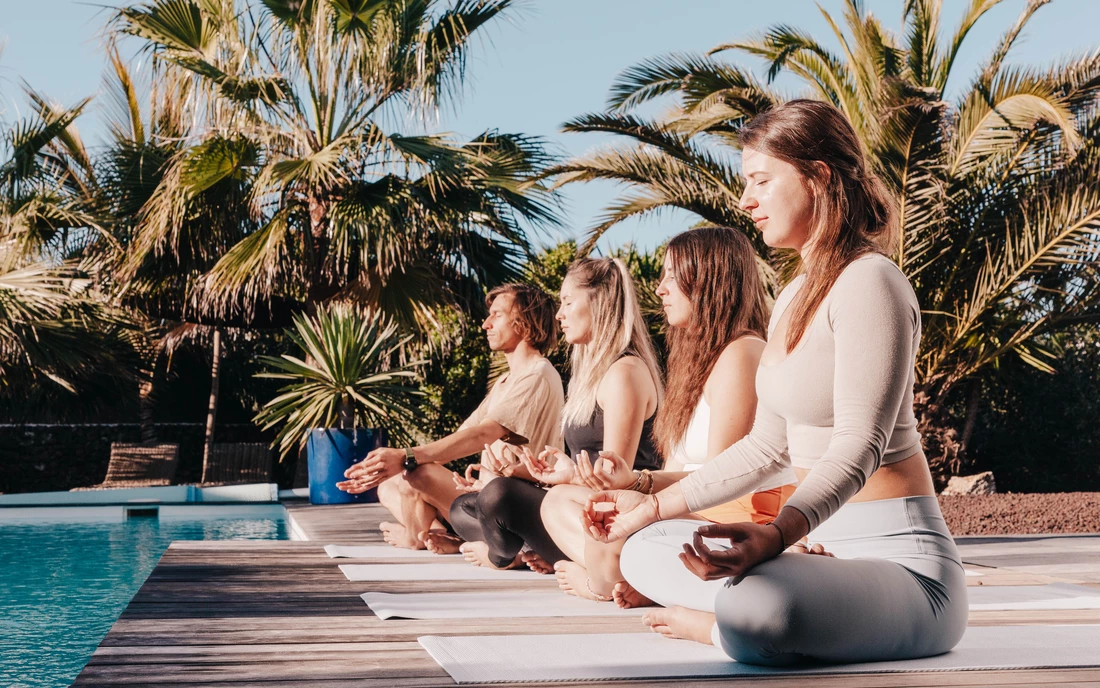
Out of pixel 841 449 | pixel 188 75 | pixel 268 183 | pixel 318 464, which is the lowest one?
pixel 318 464

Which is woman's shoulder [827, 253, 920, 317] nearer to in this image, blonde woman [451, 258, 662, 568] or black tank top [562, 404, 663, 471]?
blonde woman [451, 258, 662, 568]

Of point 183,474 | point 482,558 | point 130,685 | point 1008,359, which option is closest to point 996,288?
point 1008,359

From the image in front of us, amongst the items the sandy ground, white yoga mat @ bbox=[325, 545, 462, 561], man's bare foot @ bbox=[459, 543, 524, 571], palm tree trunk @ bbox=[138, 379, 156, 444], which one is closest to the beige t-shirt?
man's bare foot @ bbox=[459, 543, 524, 571]

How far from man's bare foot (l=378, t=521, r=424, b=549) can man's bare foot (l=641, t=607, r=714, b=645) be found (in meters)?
2.73

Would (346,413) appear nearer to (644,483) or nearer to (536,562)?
(536,562)

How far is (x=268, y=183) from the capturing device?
977 centimetres

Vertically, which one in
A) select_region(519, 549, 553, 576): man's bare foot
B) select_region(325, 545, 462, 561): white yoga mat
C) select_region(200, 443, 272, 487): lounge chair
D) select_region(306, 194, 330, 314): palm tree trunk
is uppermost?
select_region(306, 194, 330, 314): palm tree trunk

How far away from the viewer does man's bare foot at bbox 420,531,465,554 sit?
498 cm

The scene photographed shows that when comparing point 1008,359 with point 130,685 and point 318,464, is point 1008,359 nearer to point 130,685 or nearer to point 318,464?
point 318,464

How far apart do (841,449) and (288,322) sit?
1106 cm

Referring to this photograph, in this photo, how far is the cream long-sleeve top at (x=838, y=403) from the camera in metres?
1.96

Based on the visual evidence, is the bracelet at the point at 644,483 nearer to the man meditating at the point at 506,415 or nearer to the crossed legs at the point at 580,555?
the crossed legs at the point at 580,555

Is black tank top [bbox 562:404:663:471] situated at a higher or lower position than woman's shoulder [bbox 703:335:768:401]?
lower

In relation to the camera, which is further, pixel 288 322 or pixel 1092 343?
pixel 288 322
